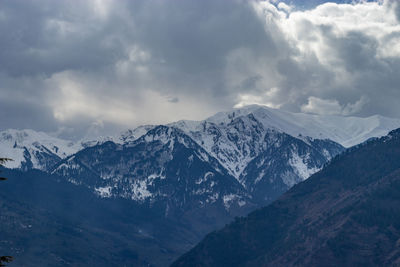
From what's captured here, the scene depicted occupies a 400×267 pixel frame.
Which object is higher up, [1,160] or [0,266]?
[1,160]

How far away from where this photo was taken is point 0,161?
9238 cm

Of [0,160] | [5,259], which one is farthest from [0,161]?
[5,259]

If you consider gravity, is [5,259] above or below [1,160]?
below

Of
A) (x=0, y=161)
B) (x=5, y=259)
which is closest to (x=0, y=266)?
(x=5, y=259)

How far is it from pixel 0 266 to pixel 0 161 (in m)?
13.3

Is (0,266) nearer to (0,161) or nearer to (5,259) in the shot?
(5,259)

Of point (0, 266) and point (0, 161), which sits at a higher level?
point (0, 161)

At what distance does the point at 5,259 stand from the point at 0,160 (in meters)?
12.3

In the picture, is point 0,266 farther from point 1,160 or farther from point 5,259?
point 1,160

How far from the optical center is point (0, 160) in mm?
89875

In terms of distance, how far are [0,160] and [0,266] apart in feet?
44.3

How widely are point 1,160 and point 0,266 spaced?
13.5 metres

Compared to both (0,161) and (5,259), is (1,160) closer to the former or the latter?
(0,161)

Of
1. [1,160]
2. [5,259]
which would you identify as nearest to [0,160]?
[1,160]
